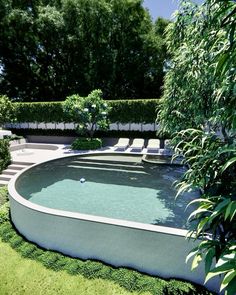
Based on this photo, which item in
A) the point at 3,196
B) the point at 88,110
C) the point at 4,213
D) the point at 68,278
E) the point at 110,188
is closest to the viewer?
the point at 68,278

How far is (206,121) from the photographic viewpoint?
6.42 metres

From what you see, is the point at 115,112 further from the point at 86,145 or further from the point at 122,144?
the point at 86,145

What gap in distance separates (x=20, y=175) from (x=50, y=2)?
93.1 feet

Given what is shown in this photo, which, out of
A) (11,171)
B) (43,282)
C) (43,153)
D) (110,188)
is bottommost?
(43,282)

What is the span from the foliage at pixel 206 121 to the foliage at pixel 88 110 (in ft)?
35.9

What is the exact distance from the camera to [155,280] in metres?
5.41

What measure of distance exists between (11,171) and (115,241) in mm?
9280

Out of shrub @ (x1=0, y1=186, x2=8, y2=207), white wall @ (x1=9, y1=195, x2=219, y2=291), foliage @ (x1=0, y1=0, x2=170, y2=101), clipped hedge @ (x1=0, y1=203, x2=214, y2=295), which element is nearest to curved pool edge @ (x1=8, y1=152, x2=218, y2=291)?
white wall @ (x1=9, y1=195, x2=219, y2=291)

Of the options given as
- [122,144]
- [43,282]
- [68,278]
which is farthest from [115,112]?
Answer: [43,282]

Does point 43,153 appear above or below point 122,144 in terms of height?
below

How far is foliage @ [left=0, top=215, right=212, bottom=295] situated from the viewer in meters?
5.13

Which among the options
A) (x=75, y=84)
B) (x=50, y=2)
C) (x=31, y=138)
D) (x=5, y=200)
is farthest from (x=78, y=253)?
(x=50, y=2)

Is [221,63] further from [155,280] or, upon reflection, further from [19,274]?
[19,274]

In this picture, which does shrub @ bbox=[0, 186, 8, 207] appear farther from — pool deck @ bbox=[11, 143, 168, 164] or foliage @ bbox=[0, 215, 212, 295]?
pool deck @ bbox=[11, 143, 168, 164]
